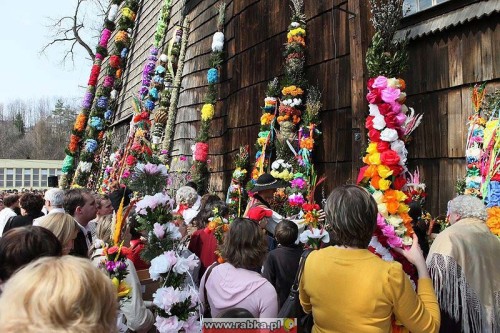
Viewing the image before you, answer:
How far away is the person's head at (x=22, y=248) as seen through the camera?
6.77ft

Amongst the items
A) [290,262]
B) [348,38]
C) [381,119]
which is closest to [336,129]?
[348,38]

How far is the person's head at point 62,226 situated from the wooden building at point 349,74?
3.80 meters

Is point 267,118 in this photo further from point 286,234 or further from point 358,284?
point 358,284

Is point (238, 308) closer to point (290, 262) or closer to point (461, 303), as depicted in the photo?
point (290, 262)

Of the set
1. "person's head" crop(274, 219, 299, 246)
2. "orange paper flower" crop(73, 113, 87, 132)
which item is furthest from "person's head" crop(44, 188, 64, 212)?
"orange paper flower" crop(73, 113, 87, 132)

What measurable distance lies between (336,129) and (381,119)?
3150 millimetres

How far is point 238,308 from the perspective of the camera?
251 cm

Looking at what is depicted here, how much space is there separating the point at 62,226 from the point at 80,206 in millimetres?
1510

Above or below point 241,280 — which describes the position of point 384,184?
above

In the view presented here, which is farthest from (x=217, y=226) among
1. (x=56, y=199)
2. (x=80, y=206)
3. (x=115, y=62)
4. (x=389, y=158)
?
(x=115, y=62)

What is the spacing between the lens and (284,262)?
12.1 feet

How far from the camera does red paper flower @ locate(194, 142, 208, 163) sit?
11523 mm

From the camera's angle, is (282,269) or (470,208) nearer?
(470,208)

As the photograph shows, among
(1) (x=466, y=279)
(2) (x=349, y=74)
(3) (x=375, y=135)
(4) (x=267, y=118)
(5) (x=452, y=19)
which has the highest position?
(5) (x=452, y=19)
